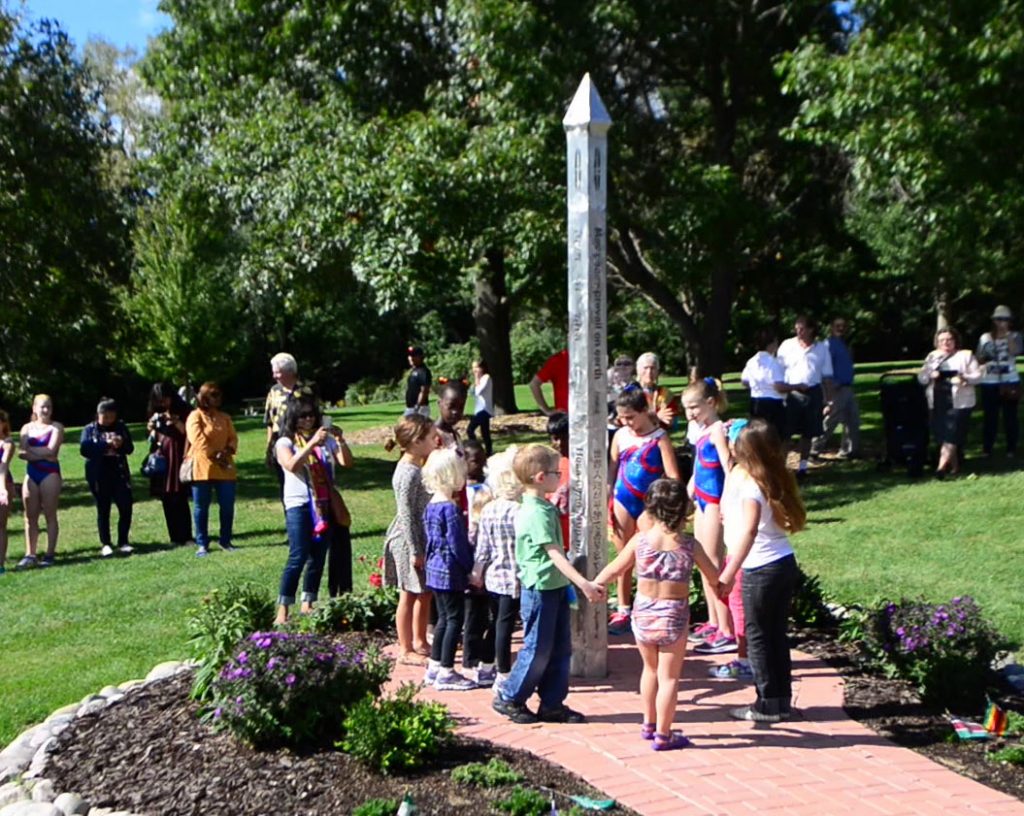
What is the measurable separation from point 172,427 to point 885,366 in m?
28.2

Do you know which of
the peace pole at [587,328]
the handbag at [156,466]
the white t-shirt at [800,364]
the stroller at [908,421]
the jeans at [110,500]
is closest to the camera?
the peace pole at [587,328]

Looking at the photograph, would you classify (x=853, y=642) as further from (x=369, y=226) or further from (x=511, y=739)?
(x=369, y=226)

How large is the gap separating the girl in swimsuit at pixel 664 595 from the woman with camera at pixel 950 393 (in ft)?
28.3

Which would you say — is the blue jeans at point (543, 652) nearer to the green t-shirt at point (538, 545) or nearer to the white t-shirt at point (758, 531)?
the green t-shirt at point (538, 545)

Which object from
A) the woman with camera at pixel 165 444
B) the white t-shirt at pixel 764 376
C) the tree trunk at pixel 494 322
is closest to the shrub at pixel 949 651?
the white t-shirt at pixel 764 376

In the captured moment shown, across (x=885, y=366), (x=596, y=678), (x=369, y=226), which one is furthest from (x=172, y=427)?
(x=885, y=366)

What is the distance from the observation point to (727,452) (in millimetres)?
7180

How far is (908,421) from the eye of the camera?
45.9ft

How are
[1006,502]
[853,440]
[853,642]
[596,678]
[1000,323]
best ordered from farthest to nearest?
[853,440] < [1000,323] < [1006,502] < [853,642] < [596,678]

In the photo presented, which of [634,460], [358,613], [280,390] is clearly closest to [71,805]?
[358,613]

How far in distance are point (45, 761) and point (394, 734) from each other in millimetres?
1808

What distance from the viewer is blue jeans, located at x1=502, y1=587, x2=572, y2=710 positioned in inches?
241

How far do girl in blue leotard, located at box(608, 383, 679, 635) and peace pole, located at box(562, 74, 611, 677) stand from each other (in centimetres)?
61

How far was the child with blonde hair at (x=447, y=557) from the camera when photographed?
670 cm
